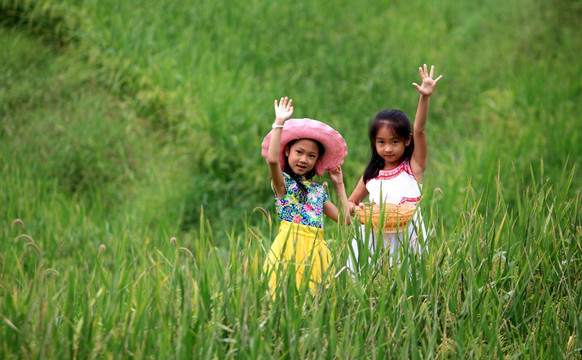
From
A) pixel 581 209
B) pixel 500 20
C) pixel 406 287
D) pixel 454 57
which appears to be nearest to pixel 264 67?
pixel 454 57

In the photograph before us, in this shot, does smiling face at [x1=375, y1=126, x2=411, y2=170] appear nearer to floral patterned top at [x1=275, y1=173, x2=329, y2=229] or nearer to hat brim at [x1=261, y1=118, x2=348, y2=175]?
hat brim at [x1=261, y1=118, x2=348, y2=175]

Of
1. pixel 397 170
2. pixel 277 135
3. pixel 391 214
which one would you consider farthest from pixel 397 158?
pixel 277 135

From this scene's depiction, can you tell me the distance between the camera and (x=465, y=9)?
8883 mm

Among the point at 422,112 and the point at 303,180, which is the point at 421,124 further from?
the point at 303,180

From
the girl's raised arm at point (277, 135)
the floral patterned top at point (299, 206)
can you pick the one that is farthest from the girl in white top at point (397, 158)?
the girl's raised arm at point (277, 135)

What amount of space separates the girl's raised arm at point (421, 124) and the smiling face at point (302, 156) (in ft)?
1.54

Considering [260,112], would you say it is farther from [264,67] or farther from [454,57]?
[454,57]

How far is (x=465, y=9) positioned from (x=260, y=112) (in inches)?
175

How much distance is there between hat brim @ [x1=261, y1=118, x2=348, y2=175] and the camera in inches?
116

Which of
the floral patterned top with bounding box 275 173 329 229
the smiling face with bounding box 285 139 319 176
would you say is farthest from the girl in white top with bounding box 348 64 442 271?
the smiling face with bounding box 285 139 319 176

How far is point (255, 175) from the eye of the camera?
516 centimetres

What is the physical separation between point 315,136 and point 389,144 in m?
0.36

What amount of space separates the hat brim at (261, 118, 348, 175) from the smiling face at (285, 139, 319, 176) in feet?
0.10

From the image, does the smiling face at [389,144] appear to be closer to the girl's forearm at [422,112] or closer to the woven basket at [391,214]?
the girl's forearm at [422,112]
